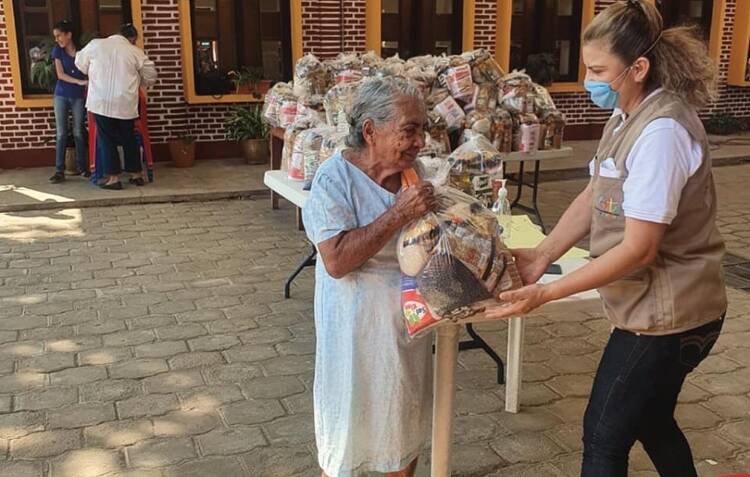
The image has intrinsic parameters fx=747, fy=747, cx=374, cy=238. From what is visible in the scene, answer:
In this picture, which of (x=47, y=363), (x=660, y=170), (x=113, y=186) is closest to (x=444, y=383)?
(x=660, y=170)

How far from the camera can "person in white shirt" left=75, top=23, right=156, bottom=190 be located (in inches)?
317

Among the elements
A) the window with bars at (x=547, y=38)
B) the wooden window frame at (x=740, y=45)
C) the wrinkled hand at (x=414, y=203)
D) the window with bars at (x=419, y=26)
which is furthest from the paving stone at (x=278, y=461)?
the wooden window frame at (x=740, y=45)

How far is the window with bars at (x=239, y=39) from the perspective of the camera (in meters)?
10.0

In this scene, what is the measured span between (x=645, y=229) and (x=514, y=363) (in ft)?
5.59

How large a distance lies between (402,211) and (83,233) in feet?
17.5

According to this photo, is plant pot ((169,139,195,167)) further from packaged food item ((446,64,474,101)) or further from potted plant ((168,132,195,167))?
packaged food item ((446,64,474,101))

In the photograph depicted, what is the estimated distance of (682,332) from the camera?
6.49 ft

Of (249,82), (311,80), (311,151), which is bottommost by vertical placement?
(311,151)

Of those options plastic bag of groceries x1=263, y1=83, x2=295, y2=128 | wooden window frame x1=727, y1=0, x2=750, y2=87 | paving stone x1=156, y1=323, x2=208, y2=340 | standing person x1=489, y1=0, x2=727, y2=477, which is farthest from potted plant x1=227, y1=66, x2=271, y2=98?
standing person x1=489, y1=0, x2=727, y2=477

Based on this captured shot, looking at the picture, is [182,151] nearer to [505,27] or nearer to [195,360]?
[505,27]

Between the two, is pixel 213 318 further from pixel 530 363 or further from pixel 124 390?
pixel 530 363

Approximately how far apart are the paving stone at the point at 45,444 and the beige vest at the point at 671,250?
2.38m

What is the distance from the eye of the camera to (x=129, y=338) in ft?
14.2

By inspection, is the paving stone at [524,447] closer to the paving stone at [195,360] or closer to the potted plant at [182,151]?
the paving stone at [195,360]
